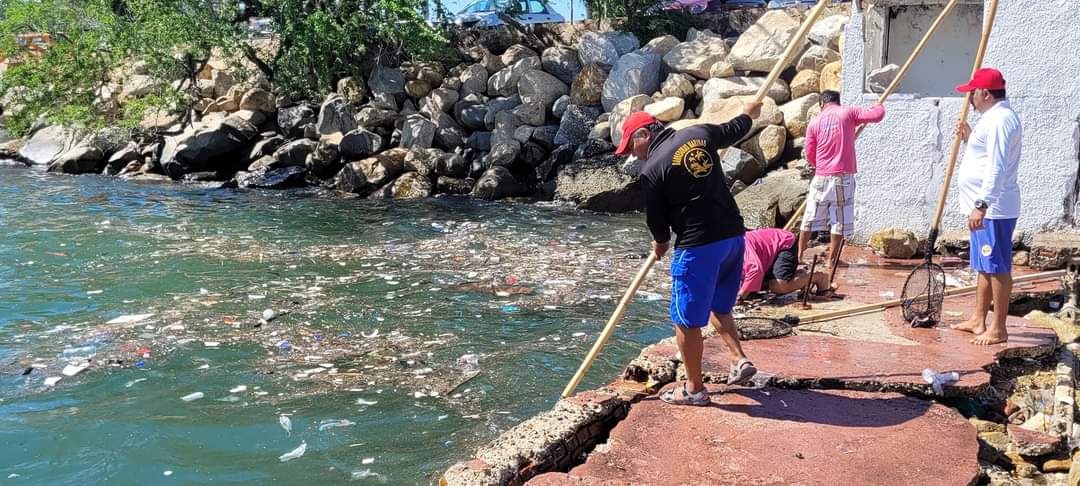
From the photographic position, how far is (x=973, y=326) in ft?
20.4

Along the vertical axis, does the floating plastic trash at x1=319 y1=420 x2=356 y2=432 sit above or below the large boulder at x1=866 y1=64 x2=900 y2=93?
below

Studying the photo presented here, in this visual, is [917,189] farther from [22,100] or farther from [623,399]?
[22,100]

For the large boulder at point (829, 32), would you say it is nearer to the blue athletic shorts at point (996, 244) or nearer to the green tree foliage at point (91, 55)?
the blue athletic shorts at point (996, 244)

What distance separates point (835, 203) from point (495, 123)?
40.4ft

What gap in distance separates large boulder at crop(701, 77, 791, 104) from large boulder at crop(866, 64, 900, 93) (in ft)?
21.8

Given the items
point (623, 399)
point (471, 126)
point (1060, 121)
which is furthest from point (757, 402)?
point (471, 126)

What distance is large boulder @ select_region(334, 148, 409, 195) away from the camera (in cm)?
1889

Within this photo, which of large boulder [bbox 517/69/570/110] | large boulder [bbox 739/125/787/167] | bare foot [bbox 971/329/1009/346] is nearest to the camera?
bare foot [bbox 971/329/1009/346]

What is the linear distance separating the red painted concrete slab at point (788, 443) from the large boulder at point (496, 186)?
12844mm

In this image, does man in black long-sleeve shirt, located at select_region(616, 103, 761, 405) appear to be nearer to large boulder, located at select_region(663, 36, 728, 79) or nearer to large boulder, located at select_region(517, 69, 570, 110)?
large boulder, located at select_region(663, 36, 728, 79)

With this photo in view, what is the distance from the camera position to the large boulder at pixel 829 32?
16.6 meters

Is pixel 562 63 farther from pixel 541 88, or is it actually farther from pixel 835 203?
pixel 835 203

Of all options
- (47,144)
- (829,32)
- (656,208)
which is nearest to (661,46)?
(829,32)

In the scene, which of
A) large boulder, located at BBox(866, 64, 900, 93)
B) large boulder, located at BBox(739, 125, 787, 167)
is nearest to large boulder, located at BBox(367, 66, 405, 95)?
large boulder, located at BBox(739, 125, 787, 167)
